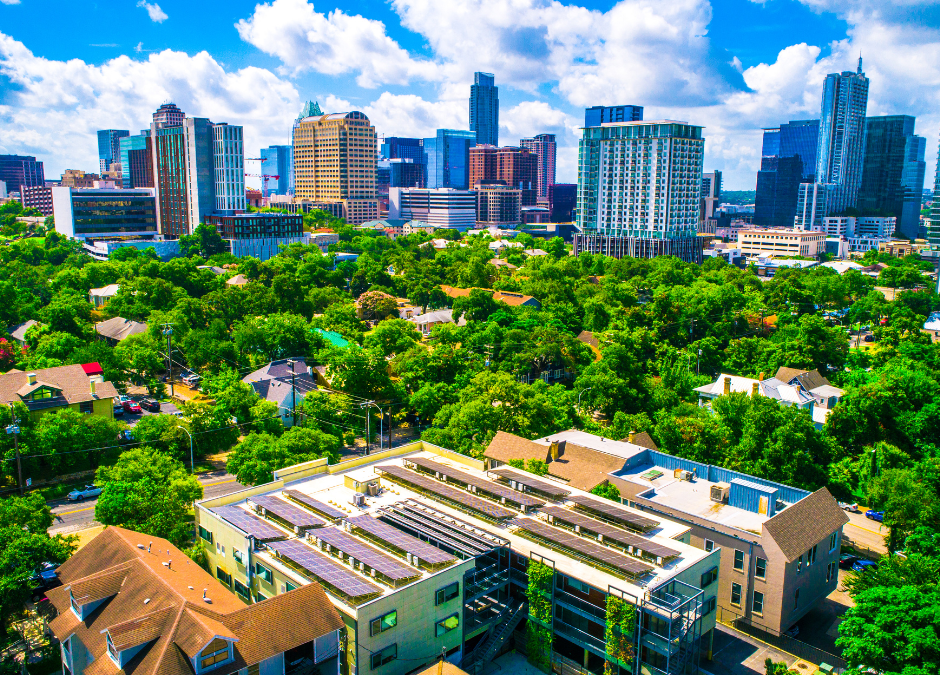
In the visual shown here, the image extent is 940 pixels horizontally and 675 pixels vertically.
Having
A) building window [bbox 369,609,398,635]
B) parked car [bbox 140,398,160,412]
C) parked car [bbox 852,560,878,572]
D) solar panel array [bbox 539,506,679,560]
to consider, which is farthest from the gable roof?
parked car [bbox 852,560,878,572]

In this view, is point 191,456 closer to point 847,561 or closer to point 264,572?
point 264,572

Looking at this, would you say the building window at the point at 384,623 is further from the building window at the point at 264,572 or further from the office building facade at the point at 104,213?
the office building facade at the point at 104,213

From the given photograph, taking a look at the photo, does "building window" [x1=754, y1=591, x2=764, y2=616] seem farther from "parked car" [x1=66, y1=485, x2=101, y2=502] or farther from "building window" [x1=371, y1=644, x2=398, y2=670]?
"parked car" [x1=66, y1=485, x2=101, y2=502]

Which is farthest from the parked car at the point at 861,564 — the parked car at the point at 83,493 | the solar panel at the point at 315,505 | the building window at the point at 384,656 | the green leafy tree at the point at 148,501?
the parked car at the point at 83,493

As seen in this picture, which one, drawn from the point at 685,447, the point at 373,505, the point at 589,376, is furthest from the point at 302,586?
the point at 589,376

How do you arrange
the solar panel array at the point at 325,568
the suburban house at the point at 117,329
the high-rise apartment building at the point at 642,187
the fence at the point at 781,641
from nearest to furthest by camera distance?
the solar panel array at the point at 325,568 → the fence at the point at 781,641 → the suburban house at the point at 117,329 → the high-rise apartment building at the point at 642,187

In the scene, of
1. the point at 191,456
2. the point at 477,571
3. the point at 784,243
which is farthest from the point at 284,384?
the point at 784,243
